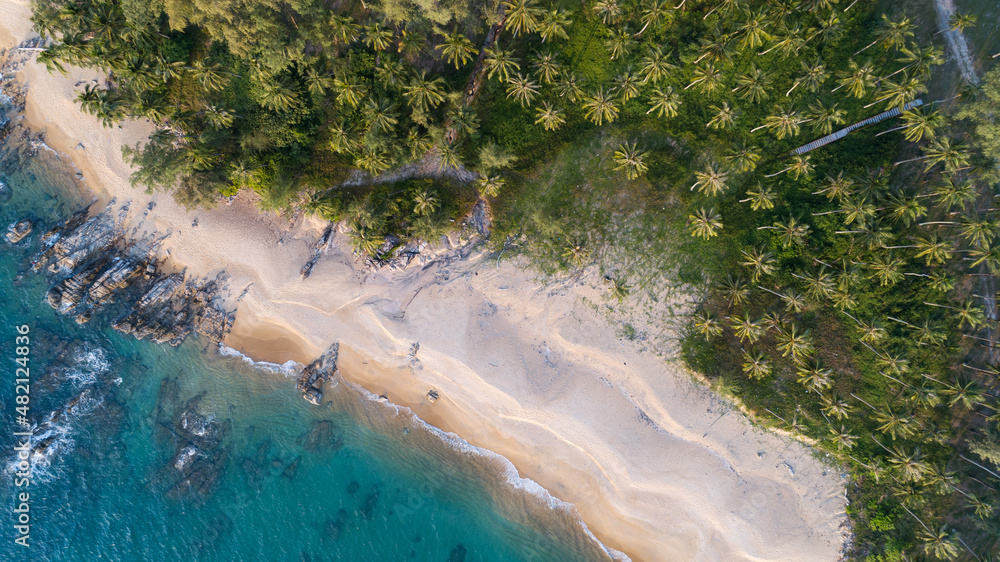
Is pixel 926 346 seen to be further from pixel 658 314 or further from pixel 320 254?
pixel 320 254

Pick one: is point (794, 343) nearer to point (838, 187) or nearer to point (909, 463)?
point (838, 187)

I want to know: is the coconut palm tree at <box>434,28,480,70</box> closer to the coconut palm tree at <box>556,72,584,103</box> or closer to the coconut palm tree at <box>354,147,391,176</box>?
the coconut palm tree at <box>556,72,584,103</box>

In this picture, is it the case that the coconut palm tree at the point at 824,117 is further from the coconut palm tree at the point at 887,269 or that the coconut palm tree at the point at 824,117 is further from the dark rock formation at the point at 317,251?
the dark rock formation at the point at 317,251

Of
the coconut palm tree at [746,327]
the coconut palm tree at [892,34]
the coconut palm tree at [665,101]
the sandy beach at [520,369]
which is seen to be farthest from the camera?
the sandy beach at [520,369]

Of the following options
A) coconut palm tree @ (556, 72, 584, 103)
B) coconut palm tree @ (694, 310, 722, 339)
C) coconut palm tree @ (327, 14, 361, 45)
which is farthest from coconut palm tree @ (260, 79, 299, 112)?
coconut palm tree @ (694, 310, 722, 339)

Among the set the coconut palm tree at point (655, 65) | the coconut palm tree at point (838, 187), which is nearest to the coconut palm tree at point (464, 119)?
the coconut palm tree at point (655, 65)

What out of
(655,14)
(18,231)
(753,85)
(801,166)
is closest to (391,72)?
(655,14)
